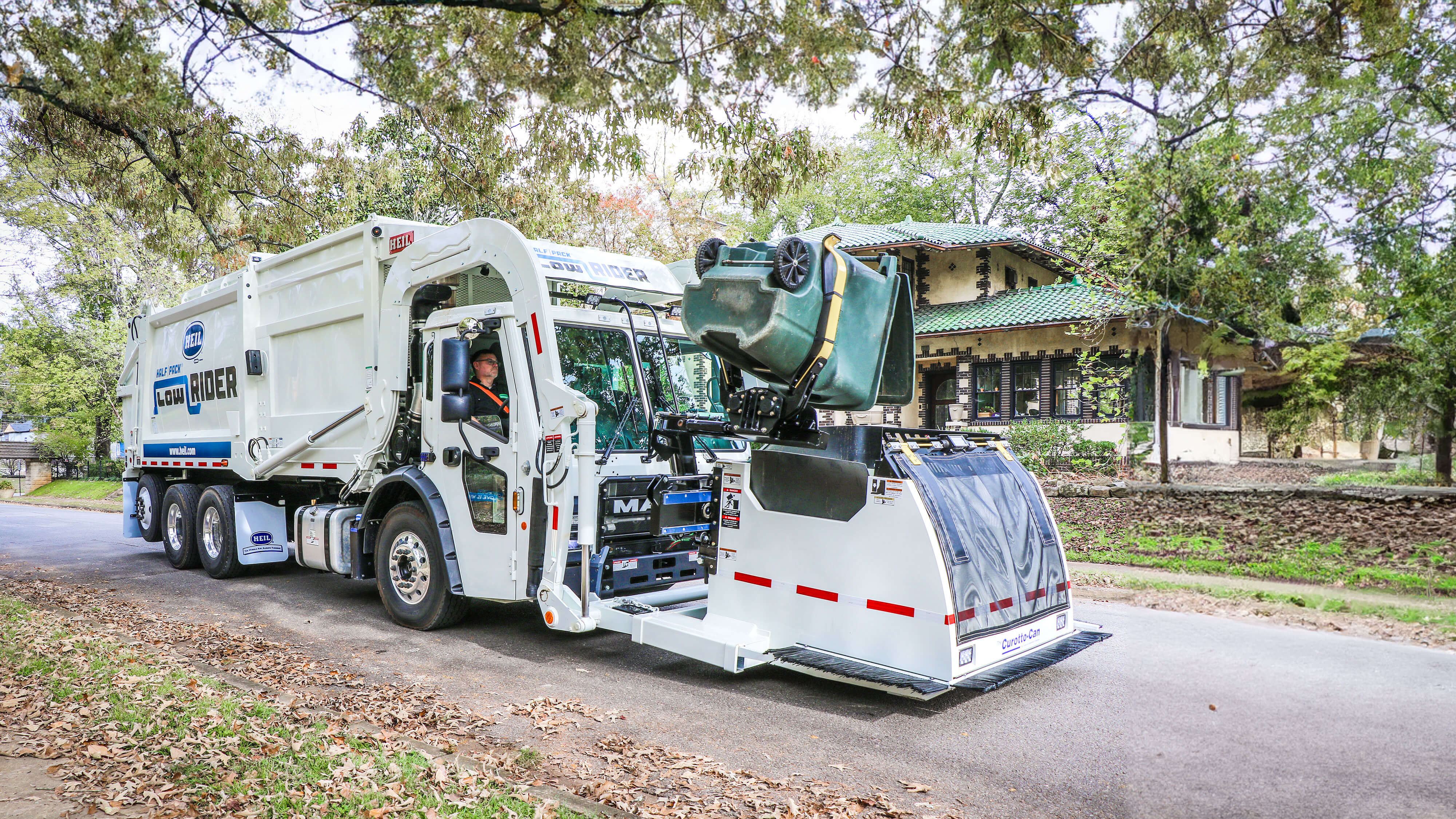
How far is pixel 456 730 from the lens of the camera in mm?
4844

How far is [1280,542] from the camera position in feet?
36.7

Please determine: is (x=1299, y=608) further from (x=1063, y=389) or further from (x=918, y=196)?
(x=918, y=196)

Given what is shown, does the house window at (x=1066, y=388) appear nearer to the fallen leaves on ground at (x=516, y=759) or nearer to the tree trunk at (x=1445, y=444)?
the tree trunk at (x=1445, y=444)

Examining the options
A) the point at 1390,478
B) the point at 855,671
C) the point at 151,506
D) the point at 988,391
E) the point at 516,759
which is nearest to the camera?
the point at 516,759

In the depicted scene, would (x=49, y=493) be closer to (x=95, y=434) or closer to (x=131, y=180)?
(x=95, y=434)

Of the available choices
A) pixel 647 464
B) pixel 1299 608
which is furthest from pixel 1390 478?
pixel 647 464

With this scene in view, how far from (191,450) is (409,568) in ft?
16.4

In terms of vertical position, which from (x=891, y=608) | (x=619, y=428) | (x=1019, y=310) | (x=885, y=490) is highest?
(x=1019, y=310)

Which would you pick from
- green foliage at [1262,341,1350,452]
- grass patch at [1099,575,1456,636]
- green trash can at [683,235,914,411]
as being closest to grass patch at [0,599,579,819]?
green trash can at [683,235,914,411]

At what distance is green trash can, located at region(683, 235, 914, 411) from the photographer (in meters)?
5.13

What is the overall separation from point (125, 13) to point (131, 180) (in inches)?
171

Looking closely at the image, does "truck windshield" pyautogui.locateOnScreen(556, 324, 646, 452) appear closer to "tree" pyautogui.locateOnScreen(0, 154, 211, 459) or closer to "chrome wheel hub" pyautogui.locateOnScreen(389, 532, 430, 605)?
"chrome wheel hub" pyautogui.locateOnScreen(389, 532, 430, 605)

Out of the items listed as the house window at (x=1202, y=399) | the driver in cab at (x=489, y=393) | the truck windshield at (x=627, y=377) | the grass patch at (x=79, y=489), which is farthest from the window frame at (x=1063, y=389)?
the grass patch at (x=79, y=489)

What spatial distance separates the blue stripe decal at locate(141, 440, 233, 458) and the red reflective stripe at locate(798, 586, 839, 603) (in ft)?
23.6
